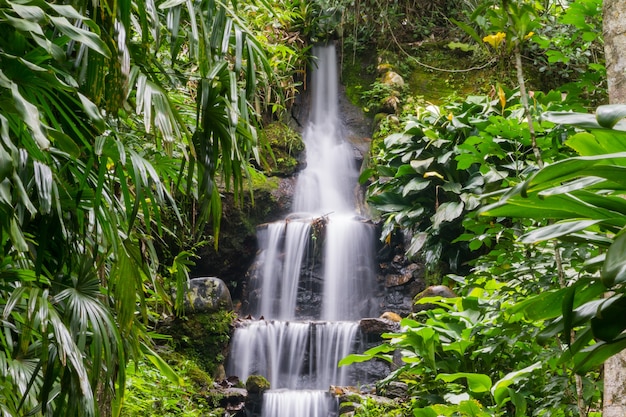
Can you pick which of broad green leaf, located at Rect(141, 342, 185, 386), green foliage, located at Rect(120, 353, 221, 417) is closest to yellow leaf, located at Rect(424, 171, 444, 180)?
green foliage, located at Rect(120, 353, 221, 417)

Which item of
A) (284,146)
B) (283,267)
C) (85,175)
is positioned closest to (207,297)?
(283,267)

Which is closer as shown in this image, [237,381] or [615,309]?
[615,309]

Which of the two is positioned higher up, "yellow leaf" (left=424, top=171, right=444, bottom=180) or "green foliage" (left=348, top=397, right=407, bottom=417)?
"yellow leaf" (left=424, top=171, right=444, bottom=180)

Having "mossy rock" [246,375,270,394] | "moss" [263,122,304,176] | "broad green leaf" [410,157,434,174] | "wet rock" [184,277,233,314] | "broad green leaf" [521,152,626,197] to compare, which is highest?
"moss" [263,122,304,176]

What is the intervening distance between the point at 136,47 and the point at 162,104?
1.36 feet

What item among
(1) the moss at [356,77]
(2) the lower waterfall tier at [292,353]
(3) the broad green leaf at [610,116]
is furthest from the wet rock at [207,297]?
(3) the broad green leaf at [610,116]

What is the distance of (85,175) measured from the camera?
2.05m

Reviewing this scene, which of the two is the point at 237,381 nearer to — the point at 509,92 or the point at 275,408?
the point at 275,408

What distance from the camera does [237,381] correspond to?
720 centimetres

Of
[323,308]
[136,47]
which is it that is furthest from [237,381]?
[136,47]

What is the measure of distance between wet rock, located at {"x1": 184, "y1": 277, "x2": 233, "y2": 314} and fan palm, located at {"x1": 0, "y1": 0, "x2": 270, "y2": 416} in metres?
4.69

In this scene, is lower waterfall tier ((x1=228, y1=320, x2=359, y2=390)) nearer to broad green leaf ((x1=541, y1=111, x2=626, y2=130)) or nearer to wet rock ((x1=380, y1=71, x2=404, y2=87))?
wet rock ((x1=380, y1=71, x2=404, y2=87))

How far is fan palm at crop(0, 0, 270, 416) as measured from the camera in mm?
1885

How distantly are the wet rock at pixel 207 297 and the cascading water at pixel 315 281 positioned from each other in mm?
464
